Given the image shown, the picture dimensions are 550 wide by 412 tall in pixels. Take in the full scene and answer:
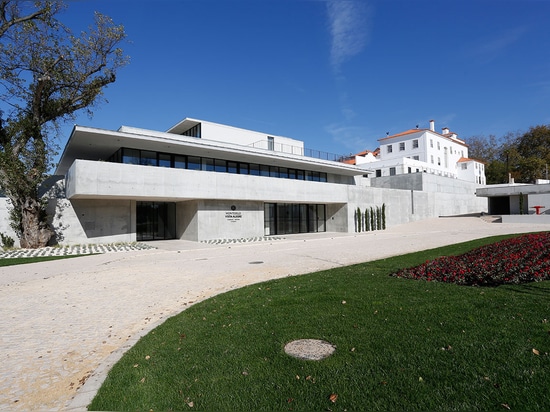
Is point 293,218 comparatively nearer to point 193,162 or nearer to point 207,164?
point 207,164

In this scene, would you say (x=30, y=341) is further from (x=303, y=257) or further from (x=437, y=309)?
(x=303, y=257)

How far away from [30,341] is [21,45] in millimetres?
21892

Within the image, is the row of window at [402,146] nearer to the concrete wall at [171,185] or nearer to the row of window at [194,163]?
the row of window at [194,163]

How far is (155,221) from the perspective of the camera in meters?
26.2

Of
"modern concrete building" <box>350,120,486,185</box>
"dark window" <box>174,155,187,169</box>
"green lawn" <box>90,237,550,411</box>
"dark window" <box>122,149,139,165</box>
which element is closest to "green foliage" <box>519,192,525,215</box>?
"modern concrete building" <box>350,120,486,185</box>

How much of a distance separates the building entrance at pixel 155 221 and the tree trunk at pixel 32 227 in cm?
596

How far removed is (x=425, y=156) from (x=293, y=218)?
3616 cm

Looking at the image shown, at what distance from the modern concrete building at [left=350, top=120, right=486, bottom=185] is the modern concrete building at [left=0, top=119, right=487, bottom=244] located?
17186mm

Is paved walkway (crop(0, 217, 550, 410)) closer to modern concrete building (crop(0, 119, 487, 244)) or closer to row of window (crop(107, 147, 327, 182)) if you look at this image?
modern concrete building (crop(0, 119, 487, 244))

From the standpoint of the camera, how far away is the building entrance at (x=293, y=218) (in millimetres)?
29812

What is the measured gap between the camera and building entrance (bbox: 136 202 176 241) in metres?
25.0

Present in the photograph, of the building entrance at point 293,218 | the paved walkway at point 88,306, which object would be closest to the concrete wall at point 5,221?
the paved walkway at point 88,306

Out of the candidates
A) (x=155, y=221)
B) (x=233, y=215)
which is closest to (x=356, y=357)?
(x=233, y=215)

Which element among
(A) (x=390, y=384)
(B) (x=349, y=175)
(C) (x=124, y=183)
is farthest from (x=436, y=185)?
(A) (x=390, y=384)
